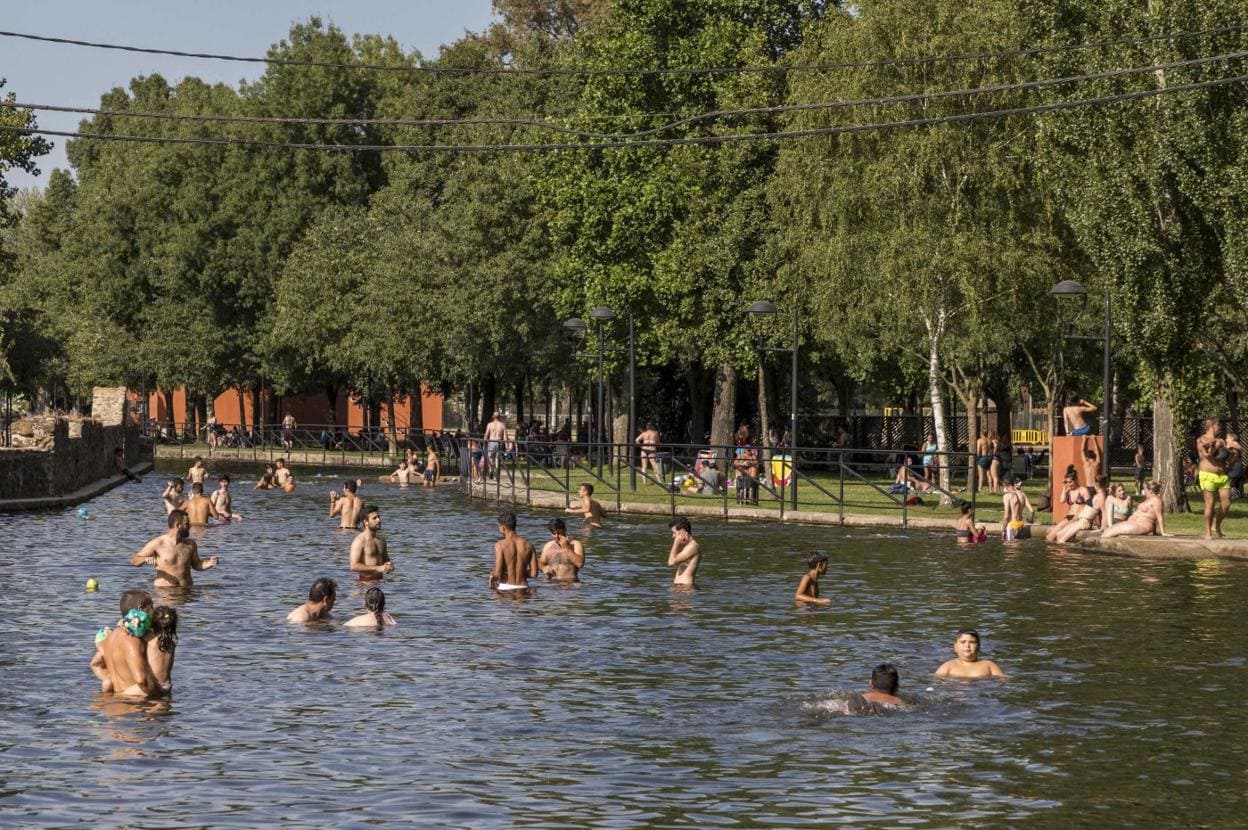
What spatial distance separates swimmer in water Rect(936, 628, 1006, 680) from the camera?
18578mm

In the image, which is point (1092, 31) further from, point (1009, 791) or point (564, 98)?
point (564, 98)

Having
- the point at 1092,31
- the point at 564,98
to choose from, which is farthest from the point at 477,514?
the point at 564,98

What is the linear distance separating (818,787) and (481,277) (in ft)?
168

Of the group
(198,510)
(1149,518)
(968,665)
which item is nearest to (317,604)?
(968,665)

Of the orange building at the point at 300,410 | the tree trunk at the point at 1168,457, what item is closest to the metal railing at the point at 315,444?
the orange building at the point at 300,410

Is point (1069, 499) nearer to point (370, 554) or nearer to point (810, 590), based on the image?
point (810, 590)

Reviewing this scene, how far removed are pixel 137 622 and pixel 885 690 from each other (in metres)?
6.90

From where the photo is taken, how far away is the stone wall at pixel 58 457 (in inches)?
1706

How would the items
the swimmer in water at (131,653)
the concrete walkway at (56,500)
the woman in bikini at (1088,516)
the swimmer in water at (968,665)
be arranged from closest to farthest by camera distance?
1. the swimmer in water at (131,653)
2. the swimmer in water at (968,665)
3. the woman in bikini at (1088,516)
4. the concrete walkway at (56,500)

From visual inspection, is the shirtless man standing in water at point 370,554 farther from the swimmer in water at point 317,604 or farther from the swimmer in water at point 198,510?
Answer: the swimmer in water at point 198,510

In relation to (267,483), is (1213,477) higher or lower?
higher

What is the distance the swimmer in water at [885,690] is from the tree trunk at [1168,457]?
23.2 meters

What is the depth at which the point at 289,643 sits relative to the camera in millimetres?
21500

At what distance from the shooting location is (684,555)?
2723 centimetres
